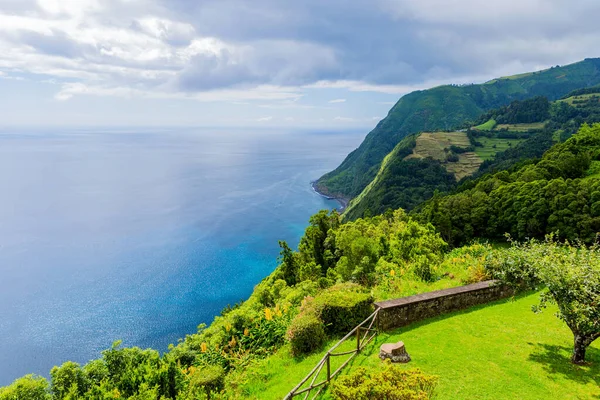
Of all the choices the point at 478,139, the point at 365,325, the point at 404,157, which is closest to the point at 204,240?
the point at 404,157

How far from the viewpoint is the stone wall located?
40.5ft

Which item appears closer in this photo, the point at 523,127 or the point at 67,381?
the point at 67,381

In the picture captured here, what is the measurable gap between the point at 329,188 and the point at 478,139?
220ft

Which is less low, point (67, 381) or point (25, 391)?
point (25, 391)

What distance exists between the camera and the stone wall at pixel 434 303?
12344mm

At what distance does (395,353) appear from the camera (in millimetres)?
10039

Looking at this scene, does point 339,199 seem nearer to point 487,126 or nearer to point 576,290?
point 487,126

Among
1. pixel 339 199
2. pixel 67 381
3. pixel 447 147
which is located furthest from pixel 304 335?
pixel 339 199

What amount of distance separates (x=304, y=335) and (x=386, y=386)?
5.06 meters

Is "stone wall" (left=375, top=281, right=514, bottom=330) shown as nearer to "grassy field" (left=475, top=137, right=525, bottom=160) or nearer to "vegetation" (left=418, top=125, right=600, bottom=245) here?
"vegetation" (left=418, top=125, right=600, bottom=245)

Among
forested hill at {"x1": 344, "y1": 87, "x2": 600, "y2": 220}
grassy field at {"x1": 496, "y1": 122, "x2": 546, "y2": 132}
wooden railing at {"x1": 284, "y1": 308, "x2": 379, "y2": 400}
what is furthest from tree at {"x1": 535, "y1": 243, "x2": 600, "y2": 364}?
grassy field at {"x1": 496, "y1": 122, "x2": 546, "y2": 132}

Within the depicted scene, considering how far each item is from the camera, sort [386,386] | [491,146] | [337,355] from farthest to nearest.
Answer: [491,146], [337,355], [386,386]

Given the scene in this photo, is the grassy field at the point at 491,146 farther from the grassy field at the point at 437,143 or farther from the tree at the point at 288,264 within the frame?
the tree at the point at 288,264

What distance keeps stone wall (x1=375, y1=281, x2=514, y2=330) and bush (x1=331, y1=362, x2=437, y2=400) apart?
5.06 m
